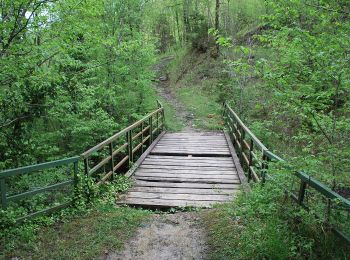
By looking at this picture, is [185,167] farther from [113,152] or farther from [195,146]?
[195,146]

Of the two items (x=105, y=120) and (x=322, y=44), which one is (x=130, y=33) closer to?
(x=105, y=120)

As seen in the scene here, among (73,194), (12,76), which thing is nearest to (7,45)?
(12,76)

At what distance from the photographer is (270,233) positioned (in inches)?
142

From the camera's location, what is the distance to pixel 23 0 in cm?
484

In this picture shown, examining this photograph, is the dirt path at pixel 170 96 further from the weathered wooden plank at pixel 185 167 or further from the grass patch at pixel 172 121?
the weathered wooden plank at pixel 185 167

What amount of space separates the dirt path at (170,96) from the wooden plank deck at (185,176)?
19.1 feet

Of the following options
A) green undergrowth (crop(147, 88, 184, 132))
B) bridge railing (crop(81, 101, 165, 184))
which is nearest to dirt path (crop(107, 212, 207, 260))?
bridge railing (crop(81, 101, 165, 184))

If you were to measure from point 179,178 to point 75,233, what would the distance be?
11.3 ft

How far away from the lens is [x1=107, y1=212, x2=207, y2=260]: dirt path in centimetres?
385

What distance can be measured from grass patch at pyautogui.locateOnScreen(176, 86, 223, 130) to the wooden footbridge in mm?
5477

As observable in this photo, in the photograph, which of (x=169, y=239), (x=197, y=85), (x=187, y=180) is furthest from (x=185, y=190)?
(x=197, y=85)

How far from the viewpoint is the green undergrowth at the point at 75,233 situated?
3.71m

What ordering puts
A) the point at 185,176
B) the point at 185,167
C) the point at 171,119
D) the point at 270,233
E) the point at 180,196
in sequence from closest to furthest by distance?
1. the point at 270,233
2. the point at 180,196
3. the point at 185,176
4. the point at 185,167
5. the point at 171,119

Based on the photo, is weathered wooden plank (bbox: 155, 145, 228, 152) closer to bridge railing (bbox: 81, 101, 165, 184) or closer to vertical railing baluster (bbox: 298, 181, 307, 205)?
bridge railing (bbox: 81, 101, 165, 184)
